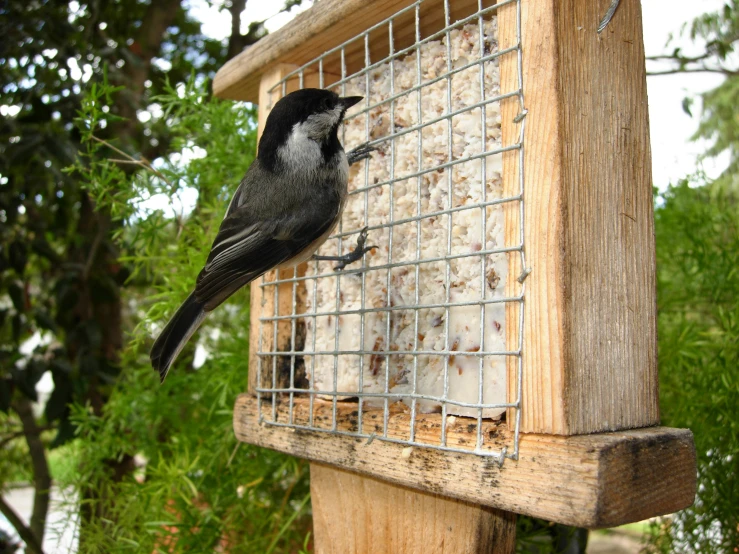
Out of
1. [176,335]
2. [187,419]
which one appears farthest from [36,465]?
[176,335]

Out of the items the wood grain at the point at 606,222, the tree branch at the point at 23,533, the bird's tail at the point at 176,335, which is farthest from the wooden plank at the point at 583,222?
the tree branch at the point at 23,533

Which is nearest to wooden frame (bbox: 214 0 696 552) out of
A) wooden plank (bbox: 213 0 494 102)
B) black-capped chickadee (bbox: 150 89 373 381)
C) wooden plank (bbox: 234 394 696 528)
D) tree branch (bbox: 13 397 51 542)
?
wooden plank (bbox: 234 394 696 528)

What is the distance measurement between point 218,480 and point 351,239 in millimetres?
479

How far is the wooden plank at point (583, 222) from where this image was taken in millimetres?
590

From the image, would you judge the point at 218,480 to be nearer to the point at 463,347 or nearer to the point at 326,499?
the point at 326,499

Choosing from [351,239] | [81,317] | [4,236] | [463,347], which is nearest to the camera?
[463,347]

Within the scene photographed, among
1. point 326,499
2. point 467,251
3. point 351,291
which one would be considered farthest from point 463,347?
point 326,499

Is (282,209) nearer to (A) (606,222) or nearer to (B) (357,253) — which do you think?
(B) (357,253)

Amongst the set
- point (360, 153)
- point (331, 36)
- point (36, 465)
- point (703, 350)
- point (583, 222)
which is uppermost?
point (331, 36)

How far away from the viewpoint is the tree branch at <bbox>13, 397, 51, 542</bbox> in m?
1.57

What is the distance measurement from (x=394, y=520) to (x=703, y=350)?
574 mm

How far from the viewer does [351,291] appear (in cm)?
93

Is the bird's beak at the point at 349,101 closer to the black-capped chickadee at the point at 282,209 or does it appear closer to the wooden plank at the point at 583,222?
the black-capped chickadee at the point at 282,209

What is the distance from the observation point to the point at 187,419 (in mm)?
1346
